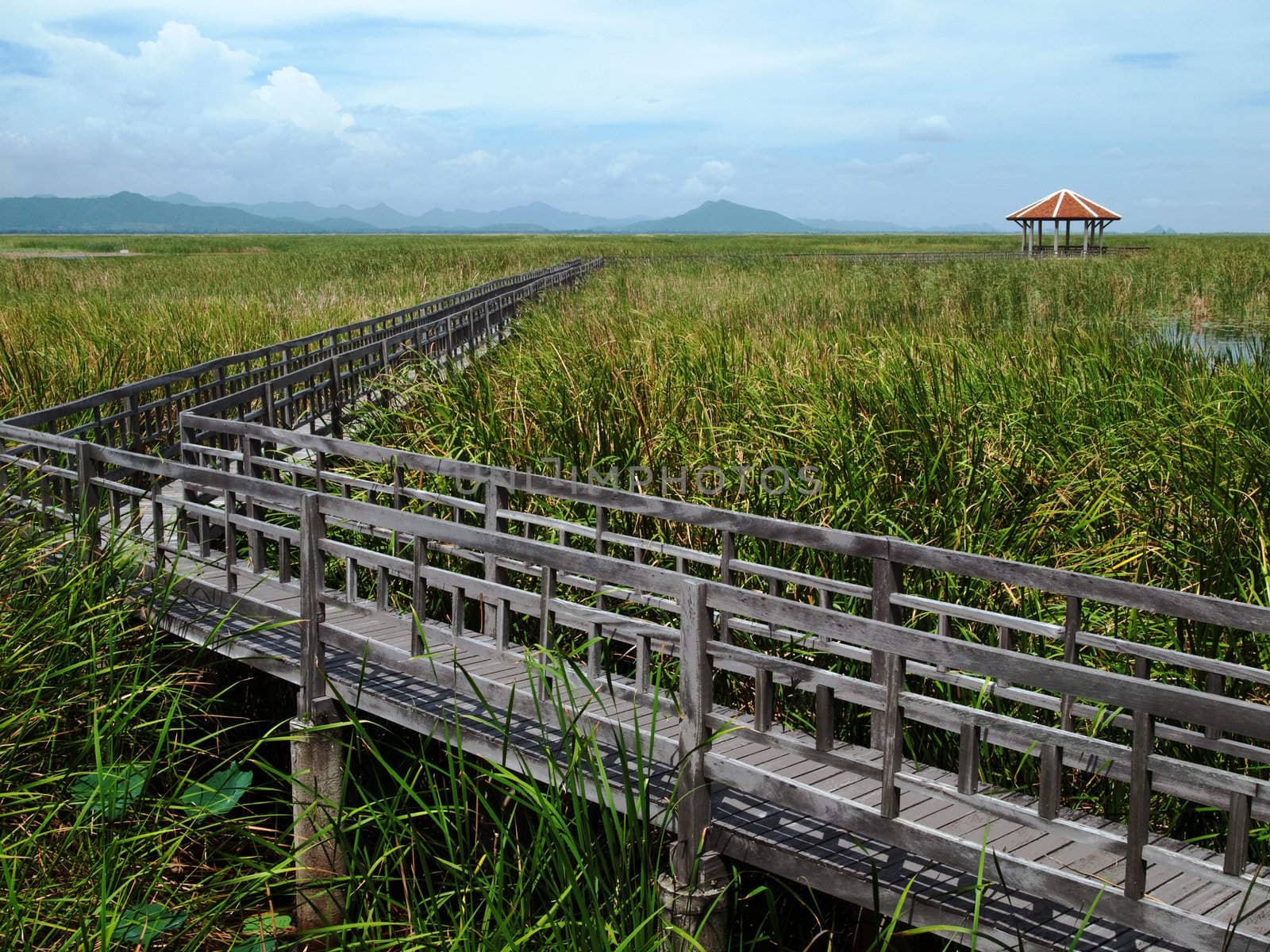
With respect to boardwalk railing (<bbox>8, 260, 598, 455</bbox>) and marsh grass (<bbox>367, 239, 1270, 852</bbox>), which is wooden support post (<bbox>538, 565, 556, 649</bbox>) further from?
boardwalk railing (<bbox>8, 260, 598, 455</bbox>)

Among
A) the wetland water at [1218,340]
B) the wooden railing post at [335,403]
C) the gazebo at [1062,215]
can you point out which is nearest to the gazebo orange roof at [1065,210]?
the gazebo at [1062,215]

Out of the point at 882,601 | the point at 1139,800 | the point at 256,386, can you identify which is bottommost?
the point at 1139,800

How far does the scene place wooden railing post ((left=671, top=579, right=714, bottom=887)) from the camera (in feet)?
15.2

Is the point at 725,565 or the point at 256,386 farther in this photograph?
the point at 256,386

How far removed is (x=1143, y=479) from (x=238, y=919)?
6.28m

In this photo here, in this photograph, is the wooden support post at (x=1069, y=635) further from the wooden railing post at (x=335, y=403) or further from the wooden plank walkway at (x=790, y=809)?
the wooden railing post at (x=335, y=403)

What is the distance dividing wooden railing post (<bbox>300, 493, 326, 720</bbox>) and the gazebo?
178ft

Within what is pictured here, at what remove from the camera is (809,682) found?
4621 mm

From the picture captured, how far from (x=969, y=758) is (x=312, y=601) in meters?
3.44

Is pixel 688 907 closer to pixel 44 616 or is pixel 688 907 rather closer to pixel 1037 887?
pixel 1037 887

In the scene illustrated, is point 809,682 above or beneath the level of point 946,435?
beneath

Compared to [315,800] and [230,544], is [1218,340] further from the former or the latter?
[315,800]

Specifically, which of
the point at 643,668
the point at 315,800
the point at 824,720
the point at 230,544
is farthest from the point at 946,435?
the point at 315,800

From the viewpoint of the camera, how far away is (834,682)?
15.0 ft
